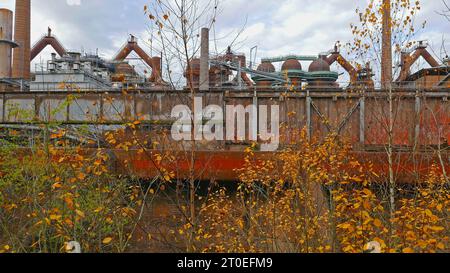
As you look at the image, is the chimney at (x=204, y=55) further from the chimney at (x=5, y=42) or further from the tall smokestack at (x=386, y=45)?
the chimney at (x=5, y=42)

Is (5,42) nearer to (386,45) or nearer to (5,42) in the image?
(5,42)

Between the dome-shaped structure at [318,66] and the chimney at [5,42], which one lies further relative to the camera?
the dome-shaped structure at [318,66]

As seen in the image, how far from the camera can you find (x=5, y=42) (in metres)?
25.5

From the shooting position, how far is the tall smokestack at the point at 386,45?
4410 mm

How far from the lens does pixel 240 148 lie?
10836 millimetres

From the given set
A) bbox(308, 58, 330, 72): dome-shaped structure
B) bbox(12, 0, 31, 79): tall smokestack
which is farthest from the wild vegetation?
bbox(12, 0, 31, 79): tall smokestack

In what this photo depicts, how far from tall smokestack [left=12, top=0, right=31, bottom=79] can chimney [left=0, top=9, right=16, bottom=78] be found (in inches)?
37.1

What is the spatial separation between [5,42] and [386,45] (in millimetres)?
29528

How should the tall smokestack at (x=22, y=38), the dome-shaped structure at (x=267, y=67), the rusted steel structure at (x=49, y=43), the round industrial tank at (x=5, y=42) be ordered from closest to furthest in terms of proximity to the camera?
the round industrial tank at (x=5, y=42) → the tall smokestack at (x=22, y=38) → the dome-shaped structure at (x=267, y=67) → the rusted steel structure at (x=49, y=43)

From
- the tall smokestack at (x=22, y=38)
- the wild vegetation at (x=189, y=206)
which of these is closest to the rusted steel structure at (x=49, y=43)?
the tall smokestack at (x=22, y=38)

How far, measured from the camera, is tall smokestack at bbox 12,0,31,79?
27062 mm
